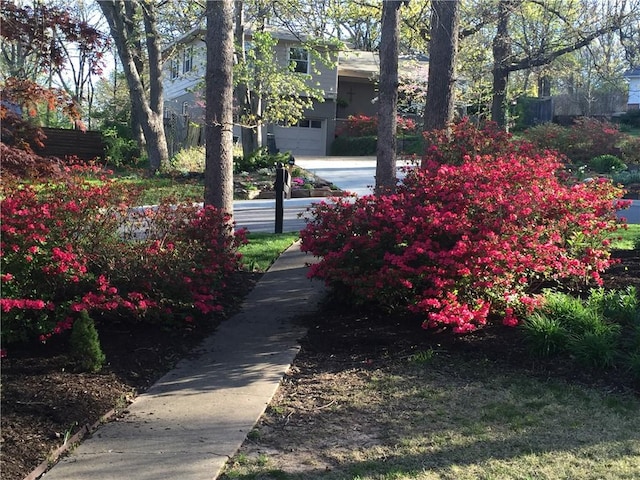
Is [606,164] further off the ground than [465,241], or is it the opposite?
[606,164]

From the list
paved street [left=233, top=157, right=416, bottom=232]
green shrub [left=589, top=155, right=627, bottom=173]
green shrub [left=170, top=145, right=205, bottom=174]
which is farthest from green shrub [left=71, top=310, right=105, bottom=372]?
green shrub [left=589, top=155, right=627, bottom=173]

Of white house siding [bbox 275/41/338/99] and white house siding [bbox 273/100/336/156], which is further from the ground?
white house siding [bbox 275/41/338/99]

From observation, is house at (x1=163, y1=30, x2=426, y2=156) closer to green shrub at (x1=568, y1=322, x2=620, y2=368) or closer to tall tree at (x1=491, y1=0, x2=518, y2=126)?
tall tree at (x1=491, y1=0, x2=518, y2=126)

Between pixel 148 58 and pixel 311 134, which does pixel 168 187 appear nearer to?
pixel 148 58

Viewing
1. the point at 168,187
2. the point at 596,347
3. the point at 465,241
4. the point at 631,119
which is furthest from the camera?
the point at 631,119

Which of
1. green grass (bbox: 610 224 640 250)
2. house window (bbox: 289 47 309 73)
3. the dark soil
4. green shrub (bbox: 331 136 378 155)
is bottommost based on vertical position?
the dark soil

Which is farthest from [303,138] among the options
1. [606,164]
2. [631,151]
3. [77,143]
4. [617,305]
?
[617,305]

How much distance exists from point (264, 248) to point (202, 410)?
18.7 feet

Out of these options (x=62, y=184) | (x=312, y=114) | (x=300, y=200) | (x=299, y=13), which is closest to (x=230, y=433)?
(x=62, y=184)

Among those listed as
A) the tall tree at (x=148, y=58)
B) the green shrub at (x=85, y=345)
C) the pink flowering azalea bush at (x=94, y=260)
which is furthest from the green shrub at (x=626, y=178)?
the green shrub at (x=85, y=345)

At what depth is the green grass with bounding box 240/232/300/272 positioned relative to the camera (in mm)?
9148

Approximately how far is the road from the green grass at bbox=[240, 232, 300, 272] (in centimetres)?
49

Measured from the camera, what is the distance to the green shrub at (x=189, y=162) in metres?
20.8

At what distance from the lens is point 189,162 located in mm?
21281
